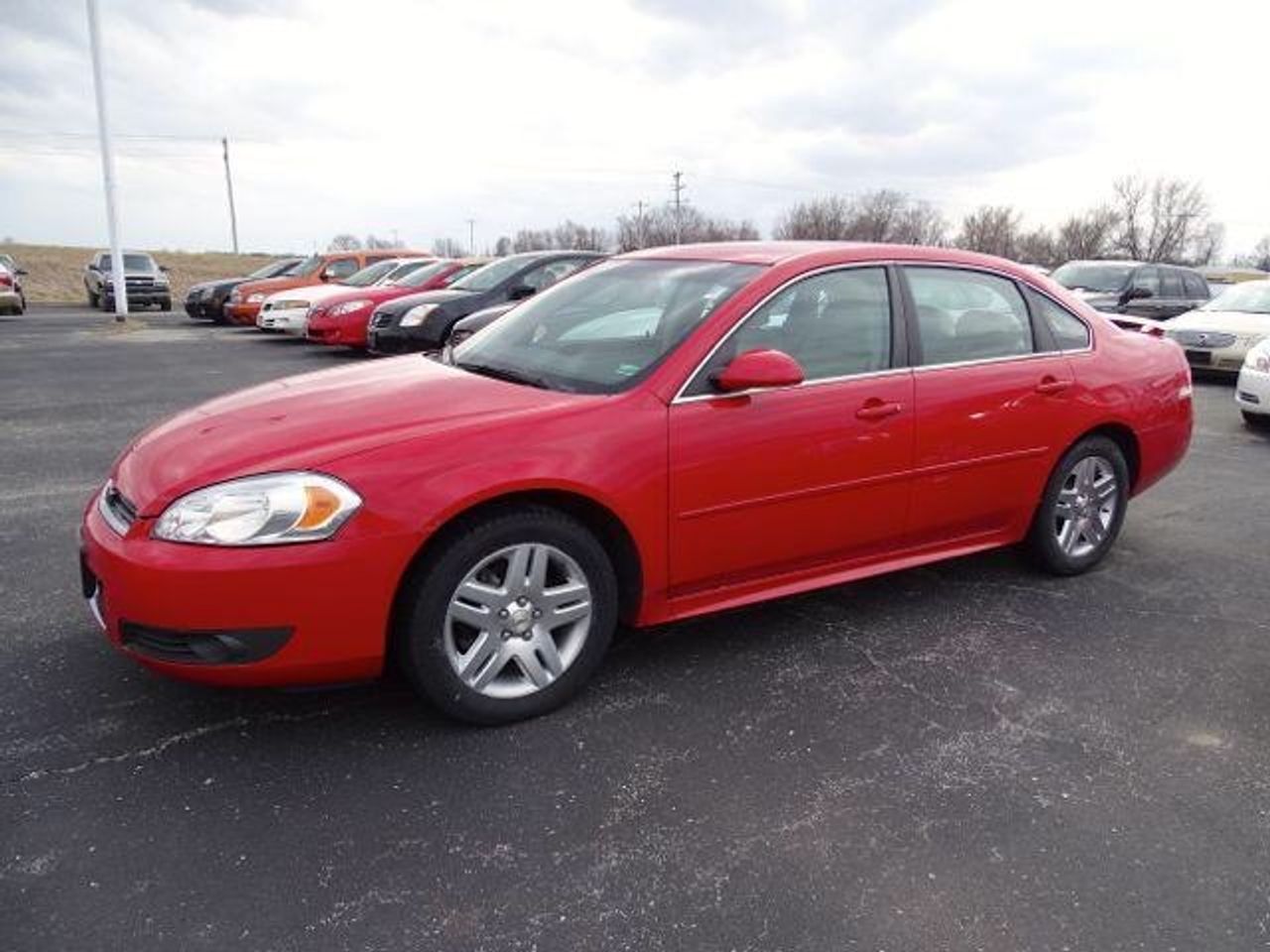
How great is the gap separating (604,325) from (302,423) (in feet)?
4.27

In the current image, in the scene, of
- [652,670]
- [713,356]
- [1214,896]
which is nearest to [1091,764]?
[1214,896]

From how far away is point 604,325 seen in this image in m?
3.81

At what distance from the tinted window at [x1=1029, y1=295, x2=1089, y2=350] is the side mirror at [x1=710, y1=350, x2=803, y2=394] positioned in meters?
1.75

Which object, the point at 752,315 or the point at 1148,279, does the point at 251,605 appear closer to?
the point at 752,315

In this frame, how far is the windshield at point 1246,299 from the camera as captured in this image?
12461 mm

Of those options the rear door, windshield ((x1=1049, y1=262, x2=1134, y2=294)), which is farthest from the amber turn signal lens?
windshield ((x1=1049, y1=262, x2=1134, y2=294))

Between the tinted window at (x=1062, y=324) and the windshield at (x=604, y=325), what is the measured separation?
155 centimetres

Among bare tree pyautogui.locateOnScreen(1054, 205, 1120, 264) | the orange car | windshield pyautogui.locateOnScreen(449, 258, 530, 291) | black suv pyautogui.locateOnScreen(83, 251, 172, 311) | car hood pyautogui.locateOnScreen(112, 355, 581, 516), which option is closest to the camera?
car hood pyautogui.locateOnScreen(112, 355, 581, 516)

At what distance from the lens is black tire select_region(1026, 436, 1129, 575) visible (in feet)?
14.3

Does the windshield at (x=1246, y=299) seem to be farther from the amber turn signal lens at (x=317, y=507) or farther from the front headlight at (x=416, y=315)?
the amber turn signal lens at (x=317, y=507)

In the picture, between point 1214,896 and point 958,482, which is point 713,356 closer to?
point 958,482

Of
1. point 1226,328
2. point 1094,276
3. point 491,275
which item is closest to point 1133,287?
point 1094,276

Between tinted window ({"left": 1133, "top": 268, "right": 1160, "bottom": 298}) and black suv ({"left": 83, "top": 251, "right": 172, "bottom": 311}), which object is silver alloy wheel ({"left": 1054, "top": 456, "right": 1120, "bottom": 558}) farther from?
black suv ({"left": 83, "top": 251, "right": 172, "bottom": 311})

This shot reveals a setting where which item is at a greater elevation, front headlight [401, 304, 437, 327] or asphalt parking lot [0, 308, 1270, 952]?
front headlight [401, 304, 437, 327]
